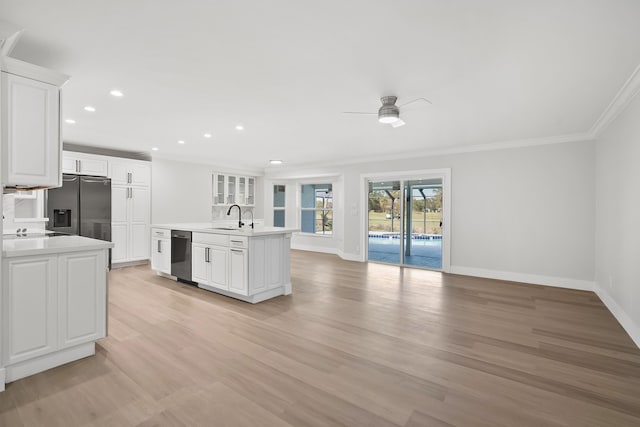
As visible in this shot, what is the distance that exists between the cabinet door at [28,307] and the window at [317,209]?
6584 mm

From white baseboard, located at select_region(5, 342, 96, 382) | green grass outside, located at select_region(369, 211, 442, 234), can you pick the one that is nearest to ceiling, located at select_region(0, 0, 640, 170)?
white baseboard, located at select_region(5, 342, 96, 382)

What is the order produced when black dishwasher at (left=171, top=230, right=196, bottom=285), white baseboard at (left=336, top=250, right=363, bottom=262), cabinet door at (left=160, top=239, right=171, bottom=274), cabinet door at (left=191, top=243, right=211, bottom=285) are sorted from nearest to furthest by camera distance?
cabinet door at (left=191, top=243, right=211, bottom=285), black dishwasher at (left=171, top=230, right=196, bottom=285), cabinet door at (left=160, top=239, right=171, bottom=274), white baseboard at (left=336, top=250, right=363, bottom=262)

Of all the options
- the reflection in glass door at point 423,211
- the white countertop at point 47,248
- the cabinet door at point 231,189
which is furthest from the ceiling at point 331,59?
the cabinet door at point 231,189

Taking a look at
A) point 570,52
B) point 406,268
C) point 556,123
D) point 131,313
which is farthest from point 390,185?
point 131,313

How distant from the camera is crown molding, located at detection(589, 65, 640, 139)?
2760 mm

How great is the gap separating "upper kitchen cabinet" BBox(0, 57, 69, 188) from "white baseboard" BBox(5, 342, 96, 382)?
1274mm

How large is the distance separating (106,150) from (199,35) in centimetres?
541

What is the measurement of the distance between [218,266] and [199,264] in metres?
0.48

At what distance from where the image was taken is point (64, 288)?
2.32 meters

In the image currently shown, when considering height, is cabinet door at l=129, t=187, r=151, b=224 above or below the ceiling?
below

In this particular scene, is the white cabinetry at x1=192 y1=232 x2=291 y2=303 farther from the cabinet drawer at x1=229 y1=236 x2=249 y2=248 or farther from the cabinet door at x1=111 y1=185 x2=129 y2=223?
the cabinet door at x1=111 y1=185 x2=129 y2=223

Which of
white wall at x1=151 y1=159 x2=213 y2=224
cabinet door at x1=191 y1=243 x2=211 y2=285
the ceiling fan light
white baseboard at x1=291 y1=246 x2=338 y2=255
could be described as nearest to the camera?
the ceiling fan light

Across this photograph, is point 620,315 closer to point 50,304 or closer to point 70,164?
point 50,304

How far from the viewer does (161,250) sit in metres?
5.18
